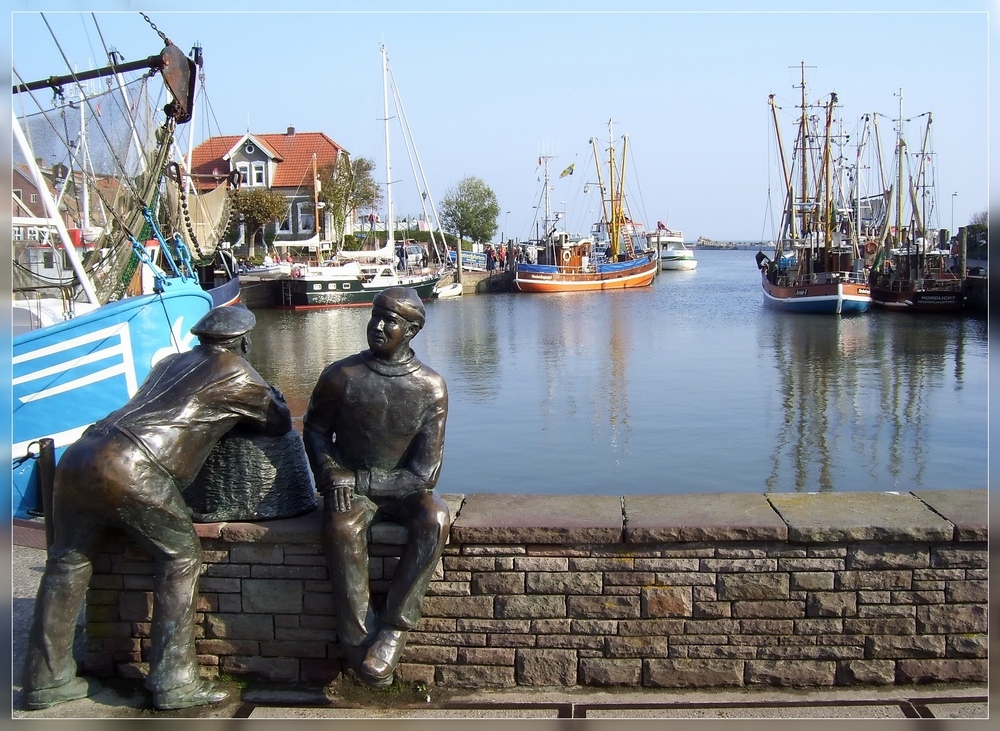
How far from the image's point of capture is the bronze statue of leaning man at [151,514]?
13.1ft

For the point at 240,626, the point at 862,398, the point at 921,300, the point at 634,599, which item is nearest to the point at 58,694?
the point at 240,626

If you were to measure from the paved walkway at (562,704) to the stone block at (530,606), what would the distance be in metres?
0.33

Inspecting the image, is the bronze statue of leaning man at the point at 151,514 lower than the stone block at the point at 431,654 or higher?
higher

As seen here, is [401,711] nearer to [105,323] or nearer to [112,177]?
[105,323]

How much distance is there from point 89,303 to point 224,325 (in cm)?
895

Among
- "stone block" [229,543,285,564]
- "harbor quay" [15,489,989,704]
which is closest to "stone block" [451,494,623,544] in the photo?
"harbor quay" [15,489,989,704]

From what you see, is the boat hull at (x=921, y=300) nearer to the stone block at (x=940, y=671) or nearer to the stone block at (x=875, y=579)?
the stone block at (x=940, y=671)

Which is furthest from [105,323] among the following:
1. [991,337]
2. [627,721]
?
[991,337]

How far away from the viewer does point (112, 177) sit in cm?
1351

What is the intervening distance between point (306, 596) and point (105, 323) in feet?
21.9

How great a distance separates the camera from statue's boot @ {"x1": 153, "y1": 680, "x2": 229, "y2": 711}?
4.11 meters

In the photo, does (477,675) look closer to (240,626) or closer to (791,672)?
(240,626)

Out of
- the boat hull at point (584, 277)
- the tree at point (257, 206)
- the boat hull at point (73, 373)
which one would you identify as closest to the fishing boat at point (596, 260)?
the boat hull at point (584, 277)

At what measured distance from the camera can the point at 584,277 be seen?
55.6 meters
